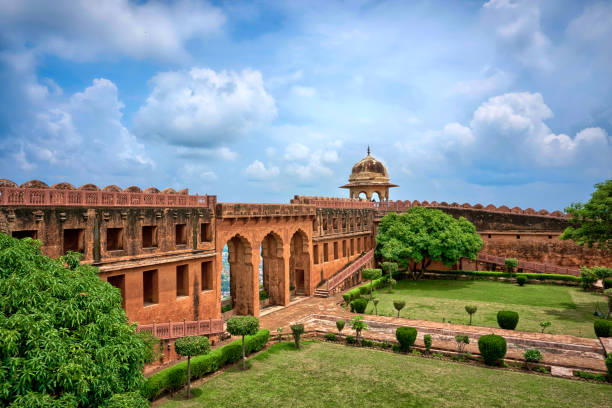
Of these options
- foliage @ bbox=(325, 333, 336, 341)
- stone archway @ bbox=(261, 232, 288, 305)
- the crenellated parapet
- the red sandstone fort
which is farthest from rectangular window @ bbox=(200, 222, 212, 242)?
foliage @ bbox=(325, 333, 336, 341)

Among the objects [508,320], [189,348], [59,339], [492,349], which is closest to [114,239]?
[189,348]

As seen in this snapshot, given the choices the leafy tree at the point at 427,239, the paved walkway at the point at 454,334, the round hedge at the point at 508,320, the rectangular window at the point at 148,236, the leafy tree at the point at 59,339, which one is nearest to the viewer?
the leafy tree at the point at 59,339

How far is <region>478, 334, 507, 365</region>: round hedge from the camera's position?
17703mm

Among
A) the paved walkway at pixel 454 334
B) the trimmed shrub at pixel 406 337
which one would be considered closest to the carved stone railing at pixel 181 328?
the paved walkway at pixel 454 334

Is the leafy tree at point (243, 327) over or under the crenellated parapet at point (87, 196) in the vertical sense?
under

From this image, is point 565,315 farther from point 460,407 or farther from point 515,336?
point 460,407

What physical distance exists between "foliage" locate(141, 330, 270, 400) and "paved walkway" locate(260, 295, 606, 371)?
8.26 feet

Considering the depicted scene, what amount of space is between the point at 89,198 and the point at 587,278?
35.5 meters

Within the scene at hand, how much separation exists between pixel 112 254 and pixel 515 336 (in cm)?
1927

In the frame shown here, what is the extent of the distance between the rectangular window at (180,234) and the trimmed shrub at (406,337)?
39.2ft

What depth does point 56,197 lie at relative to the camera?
16531 mm

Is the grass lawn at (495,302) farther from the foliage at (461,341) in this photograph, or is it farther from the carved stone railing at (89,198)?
the carved stone railing at (89,198)

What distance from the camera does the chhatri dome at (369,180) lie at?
47656 millimetres

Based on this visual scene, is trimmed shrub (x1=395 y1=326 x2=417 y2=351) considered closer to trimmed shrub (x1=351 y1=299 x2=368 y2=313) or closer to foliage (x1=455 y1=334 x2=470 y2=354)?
foliage (x1=455 y1=334 x2=470 y2=354)
